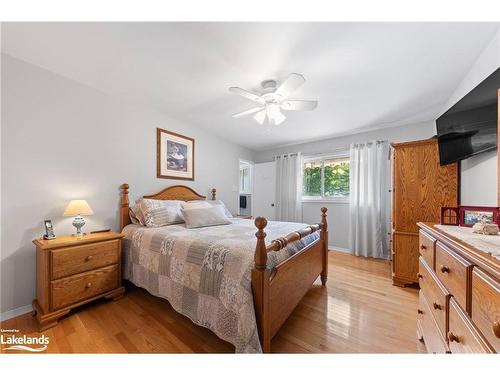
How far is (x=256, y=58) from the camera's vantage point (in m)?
1.67

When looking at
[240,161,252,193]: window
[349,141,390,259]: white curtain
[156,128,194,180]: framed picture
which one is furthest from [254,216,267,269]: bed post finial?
[240,161,252,193]: window

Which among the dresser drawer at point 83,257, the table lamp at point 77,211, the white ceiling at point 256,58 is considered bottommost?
the dresser drawer at point 83,257

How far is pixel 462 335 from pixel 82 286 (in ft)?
8.68

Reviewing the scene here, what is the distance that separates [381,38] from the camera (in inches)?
57.2

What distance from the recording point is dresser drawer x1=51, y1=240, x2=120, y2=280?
1.70m

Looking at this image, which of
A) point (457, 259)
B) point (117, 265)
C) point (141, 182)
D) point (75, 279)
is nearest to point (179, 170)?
point (141, 182)

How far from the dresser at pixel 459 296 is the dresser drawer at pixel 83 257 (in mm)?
2600

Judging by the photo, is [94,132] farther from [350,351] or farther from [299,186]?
[299,186]

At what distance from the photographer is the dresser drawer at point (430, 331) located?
3.25 feet

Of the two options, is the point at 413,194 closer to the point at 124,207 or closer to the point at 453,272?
the point at 453,272

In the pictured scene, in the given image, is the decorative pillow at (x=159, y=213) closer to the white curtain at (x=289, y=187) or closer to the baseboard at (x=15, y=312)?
the baseboard at (x=15, y=312)

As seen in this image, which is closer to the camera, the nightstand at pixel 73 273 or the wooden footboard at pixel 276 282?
the wooden footboard at pixel 276 282

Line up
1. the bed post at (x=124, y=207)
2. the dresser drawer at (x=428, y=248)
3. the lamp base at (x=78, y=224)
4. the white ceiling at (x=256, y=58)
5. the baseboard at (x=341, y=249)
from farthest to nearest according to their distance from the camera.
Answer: the baseboard at (x=341, y=249), the bed post at (x=124, y=207), the lamp base at (x=78, y=224), the white ceiling at (x=256, y=58), the dresser drawer at (x=428, y=248)

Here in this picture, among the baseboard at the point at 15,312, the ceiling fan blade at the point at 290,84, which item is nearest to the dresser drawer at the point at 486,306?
the ceiling fan blade at the point at 290,84
